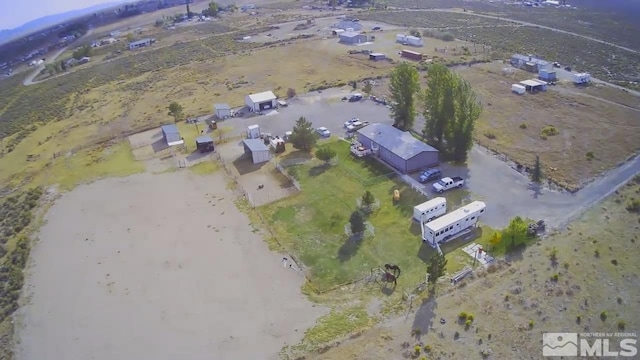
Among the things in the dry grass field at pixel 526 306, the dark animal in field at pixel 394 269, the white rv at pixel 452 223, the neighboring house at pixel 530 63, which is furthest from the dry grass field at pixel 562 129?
the dark animal in field at pixel 394 269

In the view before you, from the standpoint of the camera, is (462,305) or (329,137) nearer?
(462,305)

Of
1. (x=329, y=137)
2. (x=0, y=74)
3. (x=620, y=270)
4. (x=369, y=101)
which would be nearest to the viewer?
Result: (x=620, y=270)

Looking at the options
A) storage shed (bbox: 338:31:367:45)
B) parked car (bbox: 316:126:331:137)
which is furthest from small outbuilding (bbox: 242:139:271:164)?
storage shed (bbox: 338:31:367:45)

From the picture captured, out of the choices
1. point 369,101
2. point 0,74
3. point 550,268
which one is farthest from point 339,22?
point 550,268

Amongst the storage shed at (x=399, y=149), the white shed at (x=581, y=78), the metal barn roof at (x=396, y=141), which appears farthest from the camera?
the white shed at (x=581, y=78)

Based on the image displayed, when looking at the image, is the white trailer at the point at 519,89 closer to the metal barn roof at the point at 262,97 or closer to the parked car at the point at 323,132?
the parked car at the point at 323,132

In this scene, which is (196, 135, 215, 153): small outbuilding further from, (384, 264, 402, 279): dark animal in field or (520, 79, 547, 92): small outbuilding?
(520, 79, 547, 92): small outbuilding

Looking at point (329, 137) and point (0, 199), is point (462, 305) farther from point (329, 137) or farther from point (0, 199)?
point (0, 199)
